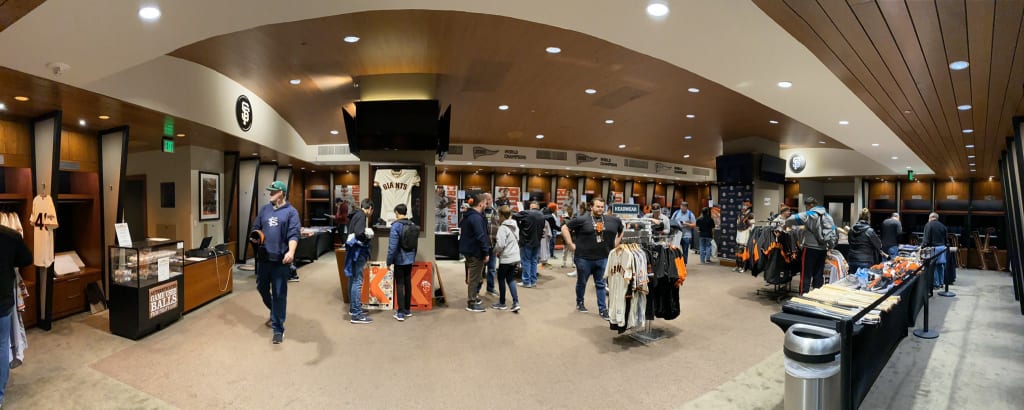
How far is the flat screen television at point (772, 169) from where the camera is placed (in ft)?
35.3

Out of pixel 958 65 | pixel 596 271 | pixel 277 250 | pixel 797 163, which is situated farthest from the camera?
pixel 797 163

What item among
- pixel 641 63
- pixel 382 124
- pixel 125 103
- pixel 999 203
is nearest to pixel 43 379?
pixel 125 103

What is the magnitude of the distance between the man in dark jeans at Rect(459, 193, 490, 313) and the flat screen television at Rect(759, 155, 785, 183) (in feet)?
25.1

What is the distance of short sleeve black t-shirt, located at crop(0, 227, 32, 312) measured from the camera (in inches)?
130

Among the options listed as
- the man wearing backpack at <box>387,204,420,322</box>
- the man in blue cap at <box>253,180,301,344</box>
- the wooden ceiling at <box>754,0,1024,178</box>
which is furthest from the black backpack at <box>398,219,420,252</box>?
the wooden ceiling at <box>754,0,1024,178</box>

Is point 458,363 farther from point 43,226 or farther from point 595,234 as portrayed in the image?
point 43,226

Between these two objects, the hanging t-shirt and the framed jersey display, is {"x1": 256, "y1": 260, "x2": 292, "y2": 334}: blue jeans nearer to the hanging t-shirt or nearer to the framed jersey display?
the framed jersey display

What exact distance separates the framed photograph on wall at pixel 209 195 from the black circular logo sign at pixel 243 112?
1.89 meters

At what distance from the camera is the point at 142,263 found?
5062 millimetres

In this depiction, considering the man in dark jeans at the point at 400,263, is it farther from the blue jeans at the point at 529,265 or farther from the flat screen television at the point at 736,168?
the flat screen television at the point at 736,168

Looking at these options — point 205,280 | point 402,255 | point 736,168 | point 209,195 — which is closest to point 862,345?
point 402,255

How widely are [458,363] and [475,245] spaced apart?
1971 millimetres

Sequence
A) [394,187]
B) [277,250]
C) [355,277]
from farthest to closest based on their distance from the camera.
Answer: [394,187] → [355,277] → [277,250]

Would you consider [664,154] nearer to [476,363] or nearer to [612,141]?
[612,141]
